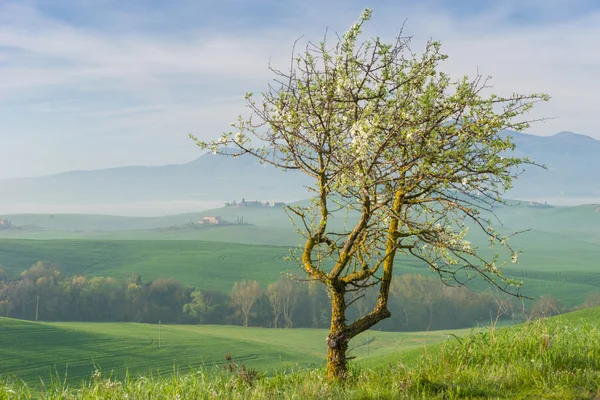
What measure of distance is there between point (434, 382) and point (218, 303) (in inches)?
4890

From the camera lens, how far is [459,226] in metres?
10.3

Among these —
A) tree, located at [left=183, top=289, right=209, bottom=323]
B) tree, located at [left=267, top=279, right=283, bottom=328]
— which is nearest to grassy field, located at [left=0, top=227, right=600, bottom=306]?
tree, located at [left=183, top=289, right=209, bottom=323]

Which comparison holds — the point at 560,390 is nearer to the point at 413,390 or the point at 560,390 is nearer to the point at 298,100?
the point at 413,390

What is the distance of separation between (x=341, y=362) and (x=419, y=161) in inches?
129

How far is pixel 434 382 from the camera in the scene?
8.17 meters

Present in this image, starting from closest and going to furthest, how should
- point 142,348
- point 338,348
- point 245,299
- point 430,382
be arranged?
point 430,382 → point 338,348 → point 142,348 → point 245,299

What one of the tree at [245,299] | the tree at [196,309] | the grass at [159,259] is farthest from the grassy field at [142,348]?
the grass at [159,259]

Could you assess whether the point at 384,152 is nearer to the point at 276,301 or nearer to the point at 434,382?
the point at 434,382

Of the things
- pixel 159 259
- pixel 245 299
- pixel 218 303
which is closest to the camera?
pixel 245 299

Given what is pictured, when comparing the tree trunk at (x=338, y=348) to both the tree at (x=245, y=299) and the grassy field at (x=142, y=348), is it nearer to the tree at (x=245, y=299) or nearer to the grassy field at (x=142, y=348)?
the grassy field at (x=142, y=348)

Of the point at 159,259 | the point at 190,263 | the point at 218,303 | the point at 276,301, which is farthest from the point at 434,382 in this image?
the point at 159,259

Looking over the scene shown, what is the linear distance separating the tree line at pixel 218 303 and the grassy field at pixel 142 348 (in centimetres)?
1932

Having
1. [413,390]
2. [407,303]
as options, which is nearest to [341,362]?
[413,390]

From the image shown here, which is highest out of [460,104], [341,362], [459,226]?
[460,104]
